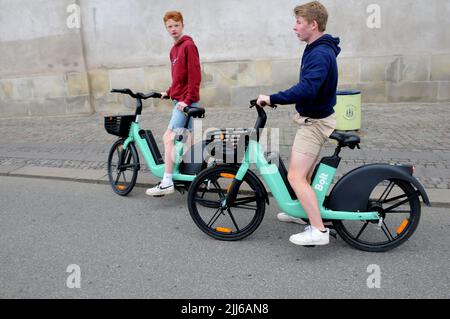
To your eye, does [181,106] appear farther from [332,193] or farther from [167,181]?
[332,193]

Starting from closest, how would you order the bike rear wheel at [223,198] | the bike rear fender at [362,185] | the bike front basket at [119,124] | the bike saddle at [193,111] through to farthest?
the bike rear fender at [362,185]
the bike rear wheel at [223,198]
the bike saddle at [193,111]
the bike front basket at [119,124]

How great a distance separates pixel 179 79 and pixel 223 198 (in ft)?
4.44

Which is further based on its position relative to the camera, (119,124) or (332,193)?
(119,124)

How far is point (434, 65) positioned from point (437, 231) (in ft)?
21.3

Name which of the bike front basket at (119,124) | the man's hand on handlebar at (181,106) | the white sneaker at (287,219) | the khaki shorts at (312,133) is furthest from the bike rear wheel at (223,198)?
the bike front basket at (119,124)

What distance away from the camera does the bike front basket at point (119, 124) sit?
458 cm

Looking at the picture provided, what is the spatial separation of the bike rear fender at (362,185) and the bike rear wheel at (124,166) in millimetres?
2295

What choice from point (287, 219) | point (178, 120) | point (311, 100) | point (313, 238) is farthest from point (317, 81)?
point (178, 120)

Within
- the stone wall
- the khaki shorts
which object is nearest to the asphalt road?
the khaki shorts

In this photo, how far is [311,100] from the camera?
3.06 m
